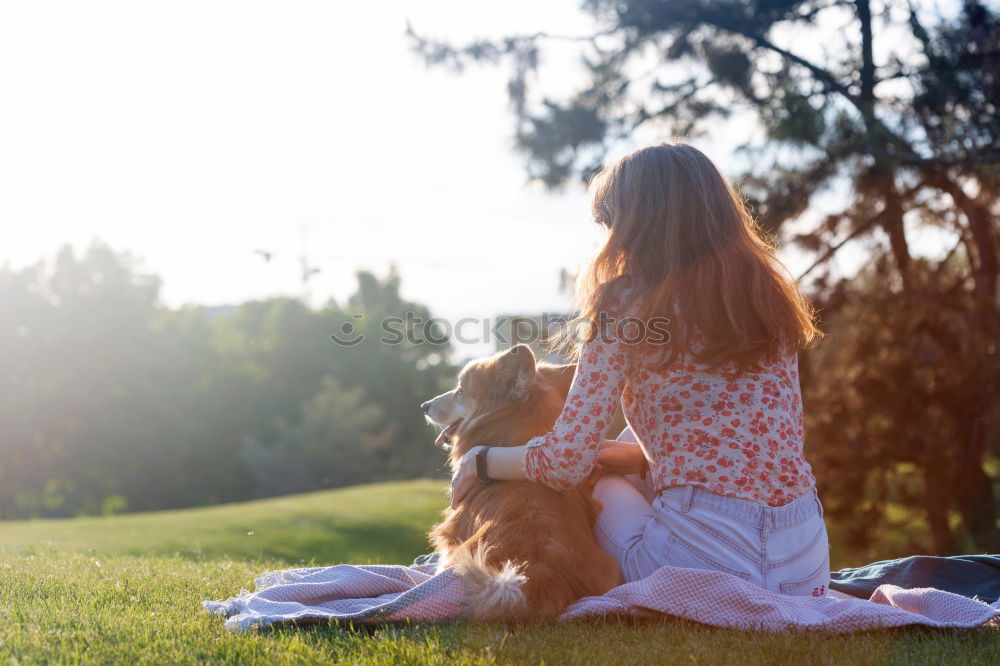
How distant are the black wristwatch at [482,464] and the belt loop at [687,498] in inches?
27.8

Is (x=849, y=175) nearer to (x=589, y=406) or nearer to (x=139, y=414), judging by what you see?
(x=589, y=406)

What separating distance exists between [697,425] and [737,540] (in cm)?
40

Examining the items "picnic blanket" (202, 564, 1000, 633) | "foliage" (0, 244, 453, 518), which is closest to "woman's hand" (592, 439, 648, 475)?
"picnic blanket" (202, 564, 1000, 633)

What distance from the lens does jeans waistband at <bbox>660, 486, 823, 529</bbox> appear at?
9.41 ft

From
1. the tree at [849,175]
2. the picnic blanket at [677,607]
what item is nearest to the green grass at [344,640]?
the picnic blanket at [677,607]

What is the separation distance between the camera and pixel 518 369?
11.6ft

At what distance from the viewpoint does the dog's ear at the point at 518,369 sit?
138 inches

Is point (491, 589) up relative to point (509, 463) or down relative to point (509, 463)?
down

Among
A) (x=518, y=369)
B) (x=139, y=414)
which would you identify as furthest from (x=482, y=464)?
(x=139, y=414)

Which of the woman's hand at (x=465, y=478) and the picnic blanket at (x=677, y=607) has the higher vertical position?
the woman's hand at (x=465, y=478)

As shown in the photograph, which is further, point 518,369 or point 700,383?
point 518,369

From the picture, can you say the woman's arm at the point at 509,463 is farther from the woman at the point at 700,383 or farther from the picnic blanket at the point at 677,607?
the picnic blanket at the point at 677,607

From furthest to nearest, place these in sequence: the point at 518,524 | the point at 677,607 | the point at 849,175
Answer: the point at 849,175 < the point at 518,524 < the point at 677,607

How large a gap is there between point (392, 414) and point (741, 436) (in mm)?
40515
